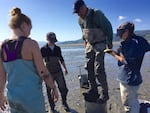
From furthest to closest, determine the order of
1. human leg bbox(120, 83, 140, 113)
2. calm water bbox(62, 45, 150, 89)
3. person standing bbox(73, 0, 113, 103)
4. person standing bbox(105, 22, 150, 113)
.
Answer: calm water bbox(62, 45, 150, 89)
person standing bbox(73, 0, 113, 103)
human leg bbox(120, 83, 140, 113)
person standing bbox(105, 22, 150, 113)

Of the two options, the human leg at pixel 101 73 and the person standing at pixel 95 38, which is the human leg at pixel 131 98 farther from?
the human leg at pixel 101 73

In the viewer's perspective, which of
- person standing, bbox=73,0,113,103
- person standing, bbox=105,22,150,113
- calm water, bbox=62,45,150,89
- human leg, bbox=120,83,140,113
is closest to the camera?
person standing, bbox=105,22,150,113

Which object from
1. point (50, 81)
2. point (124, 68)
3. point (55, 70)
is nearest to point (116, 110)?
point (55, 70)

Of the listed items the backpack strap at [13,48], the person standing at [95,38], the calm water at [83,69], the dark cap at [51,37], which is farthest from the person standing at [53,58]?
the backpack strap at [13,48]

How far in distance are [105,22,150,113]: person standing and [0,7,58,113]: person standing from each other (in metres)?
2.07

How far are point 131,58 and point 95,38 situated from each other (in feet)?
6.09

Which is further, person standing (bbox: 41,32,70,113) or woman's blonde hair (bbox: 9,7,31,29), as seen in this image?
person standing (bbox: 41,32,70,113)

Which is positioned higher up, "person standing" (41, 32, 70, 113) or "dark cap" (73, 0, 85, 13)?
"dark cap" (73, 0, 85, 13)

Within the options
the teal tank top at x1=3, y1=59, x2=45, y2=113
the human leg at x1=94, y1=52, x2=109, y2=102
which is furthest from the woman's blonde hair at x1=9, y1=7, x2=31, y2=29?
the human leg at x1=94, y1=52, x2=109, y2=102

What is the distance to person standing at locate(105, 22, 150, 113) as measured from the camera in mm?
5516

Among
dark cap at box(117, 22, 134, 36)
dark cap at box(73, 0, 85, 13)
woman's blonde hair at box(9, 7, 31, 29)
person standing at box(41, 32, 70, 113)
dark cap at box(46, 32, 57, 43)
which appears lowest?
person standing at box(41, 32, 70, 113)

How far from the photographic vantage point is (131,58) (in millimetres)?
5562

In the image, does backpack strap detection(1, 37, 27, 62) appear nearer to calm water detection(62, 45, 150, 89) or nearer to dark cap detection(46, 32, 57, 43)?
dark cap detection(46, 32, 57, 43)

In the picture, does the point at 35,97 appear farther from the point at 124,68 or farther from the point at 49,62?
the point at 49,62
